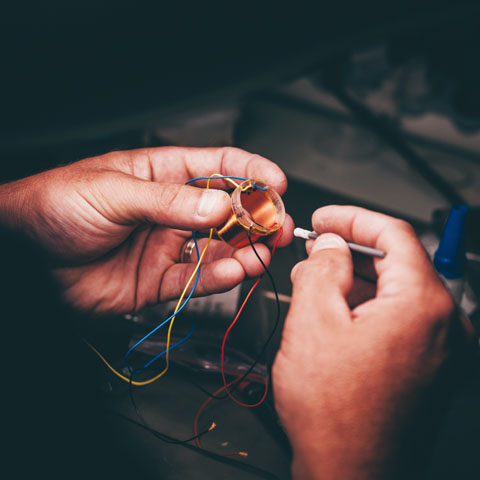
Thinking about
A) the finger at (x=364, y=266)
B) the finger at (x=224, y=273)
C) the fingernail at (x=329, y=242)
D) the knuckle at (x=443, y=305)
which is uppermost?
the fingernail at (x=329, y=242)

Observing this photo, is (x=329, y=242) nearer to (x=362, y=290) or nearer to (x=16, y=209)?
(x=362, y=290)

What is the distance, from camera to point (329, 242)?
696mm

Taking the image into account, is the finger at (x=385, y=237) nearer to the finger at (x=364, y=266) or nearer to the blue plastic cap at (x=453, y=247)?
the finger at (x=364, y=266)

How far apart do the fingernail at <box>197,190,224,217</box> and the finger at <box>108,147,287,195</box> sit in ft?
0.89

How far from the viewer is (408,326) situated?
21.3 inches

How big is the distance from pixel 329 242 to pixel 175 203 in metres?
0.30

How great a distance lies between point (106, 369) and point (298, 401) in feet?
1.55

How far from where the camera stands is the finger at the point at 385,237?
586 millimetres

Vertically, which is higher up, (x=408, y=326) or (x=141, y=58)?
(x=141, y=58)

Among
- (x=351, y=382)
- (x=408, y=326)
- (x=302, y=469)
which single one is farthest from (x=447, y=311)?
(x=302, y=469)

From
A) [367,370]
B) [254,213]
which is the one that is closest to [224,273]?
[254,213]

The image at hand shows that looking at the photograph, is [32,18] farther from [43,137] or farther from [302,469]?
[302,469]

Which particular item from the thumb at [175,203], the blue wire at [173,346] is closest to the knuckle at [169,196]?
the thumb at [175,203]

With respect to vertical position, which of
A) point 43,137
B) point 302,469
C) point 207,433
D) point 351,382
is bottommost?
point 207,433
